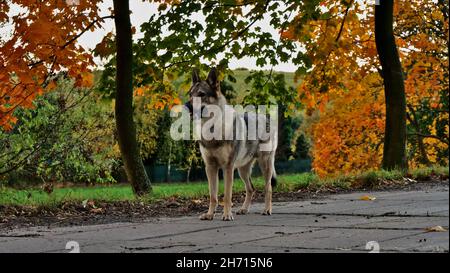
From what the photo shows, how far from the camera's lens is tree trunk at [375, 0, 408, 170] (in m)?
18.6

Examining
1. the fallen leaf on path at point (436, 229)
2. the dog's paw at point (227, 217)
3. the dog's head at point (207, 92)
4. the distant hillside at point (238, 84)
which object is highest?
the distant hillside at point (238, 84)

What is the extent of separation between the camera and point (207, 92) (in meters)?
9.28

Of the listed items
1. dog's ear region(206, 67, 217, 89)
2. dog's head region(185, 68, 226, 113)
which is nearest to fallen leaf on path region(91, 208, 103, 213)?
dog's head region(185, 68, 226, 113)

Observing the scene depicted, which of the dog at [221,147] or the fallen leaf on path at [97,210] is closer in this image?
the dog at [221,147]

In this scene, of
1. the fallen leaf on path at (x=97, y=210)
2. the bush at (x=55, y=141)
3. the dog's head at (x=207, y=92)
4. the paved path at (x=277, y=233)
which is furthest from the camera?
the bush at (x=55, y=141)

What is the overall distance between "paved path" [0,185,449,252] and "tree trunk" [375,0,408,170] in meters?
7.70

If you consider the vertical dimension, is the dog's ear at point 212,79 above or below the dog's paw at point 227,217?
above

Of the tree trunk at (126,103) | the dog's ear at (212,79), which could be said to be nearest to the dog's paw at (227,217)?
the dog's ear at (212,79)

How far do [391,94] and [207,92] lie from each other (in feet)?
35.3

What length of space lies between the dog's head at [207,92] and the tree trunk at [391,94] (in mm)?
10262

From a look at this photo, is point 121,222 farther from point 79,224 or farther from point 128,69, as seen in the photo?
point 128,69

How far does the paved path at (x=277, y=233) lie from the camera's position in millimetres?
6535

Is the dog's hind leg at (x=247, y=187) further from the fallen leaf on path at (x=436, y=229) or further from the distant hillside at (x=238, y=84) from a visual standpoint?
the distant hillside at (x=238, y=84)

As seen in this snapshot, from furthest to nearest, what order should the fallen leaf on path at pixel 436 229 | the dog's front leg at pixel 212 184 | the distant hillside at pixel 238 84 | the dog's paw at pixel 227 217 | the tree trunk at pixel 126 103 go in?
1. the distant hillside at pixel 238 84
2. the tree trunk at pixel 126 103
3. the dog's front leg at pixel 212 184
4. the dog's paw at pixel 227 217
5. the fallen leaf on path at pixel 436 229
